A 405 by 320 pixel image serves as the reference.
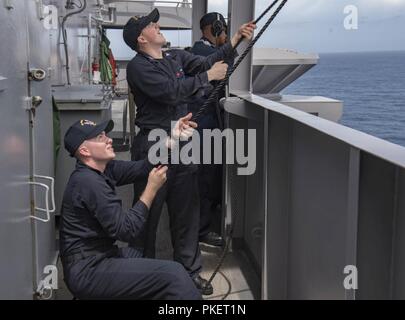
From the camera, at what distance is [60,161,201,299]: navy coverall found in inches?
→ 93.0

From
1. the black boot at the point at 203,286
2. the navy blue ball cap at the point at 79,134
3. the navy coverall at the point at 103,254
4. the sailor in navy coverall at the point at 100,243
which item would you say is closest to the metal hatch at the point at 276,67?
the black boot at the point at 203,286

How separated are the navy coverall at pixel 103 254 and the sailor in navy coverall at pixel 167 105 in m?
0.84

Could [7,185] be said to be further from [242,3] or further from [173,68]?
[242,3]

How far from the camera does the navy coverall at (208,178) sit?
4188mm

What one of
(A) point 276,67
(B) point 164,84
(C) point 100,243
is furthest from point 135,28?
(A) point 276,67

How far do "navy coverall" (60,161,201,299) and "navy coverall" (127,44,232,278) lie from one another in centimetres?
84

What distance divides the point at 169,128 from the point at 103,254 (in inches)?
42.7

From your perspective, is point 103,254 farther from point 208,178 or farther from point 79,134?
point 208,178

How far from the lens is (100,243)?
2471 mm

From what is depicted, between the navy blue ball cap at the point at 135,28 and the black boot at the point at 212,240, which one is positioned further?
the black boot at the point at 212,240

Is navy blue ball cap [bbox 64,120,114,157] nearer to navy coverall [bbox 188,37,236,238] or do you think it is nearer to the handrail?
the handrail

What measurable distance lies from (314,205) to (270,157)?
21.3 inches

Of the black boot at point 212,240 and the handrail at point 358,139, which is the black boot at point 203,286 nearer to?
the black boot at point 212,240

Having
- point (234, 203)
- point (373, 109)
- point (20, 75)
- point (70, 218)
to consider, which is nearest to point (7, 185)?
point (70, 218)
